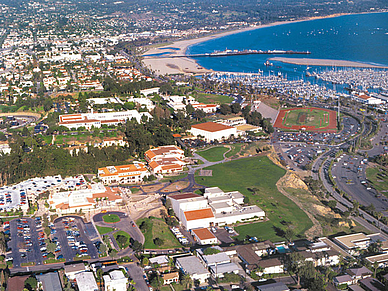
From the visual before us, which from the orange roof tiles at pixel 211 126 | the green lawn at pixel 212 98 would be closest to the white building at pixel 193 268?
the orange roof tiles at pixel 211 126

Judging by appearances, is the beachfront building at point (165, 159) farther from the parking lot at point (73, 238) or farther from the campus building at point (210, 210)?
the parking lot at point (73, 238)

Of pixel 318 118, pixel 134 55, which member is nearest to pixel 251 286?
pixel 318 118

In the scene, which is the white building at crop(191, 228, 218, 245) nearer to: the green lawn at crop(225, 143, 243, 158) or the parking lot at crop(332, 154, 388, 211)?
the parking lot at crop(332, 154, 388, 211)

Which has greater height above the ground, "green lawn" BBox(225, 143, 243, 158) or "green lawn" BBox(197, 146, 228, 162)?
"green lawn" BBox(197, 146, 228, 162)

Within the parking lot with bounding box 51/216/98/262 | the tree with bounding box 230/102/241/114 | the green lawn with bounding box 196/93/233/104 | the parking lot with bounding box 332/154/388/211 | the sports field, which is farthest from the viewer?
the green lawn with bounding box 196/93/233/104

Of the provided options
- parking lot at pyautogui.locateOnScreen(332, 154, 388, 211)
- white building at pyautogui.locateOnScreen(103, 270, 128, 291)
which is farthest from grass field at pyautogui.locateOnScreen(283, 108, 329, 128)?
white building at pyautogui.locateOnScreen(103, 270, 128, 291)

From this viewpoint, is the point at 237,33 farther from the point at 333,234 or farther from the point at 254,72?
the point at 333,234

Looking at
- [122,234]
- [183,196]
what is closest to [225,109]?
[183,196]
